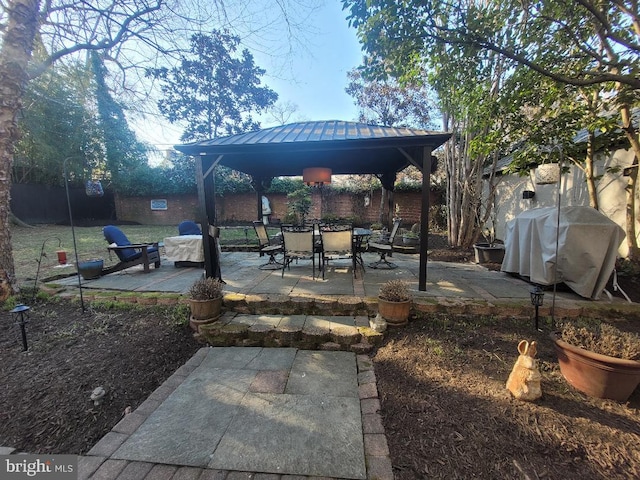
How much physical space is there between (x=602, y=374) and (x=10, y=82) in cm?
683

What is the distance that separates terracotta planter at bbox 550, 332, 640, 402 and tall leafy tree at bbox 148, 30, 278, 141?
52.3 feet

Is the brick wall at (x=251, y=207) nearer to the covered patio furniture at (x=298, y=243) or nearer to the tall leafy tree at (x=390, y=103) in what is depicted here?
the tall leafy tree at (x=390, y=103)

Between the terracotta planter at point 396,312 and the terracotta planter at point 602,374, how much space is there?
131cm

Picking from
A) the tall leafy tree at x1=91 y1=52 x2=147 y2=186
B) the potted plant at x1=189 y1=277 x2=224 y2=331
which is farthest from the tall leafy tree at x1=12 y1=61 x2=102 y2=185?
the potted plant at x1=189 y1=277 x2=224 y2=331

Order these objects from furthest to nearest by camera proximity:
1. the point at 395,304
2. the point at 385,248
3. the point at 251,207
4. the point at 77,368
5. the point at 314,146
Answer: the point at 251,207 → the point at 385,248 → the point at 314,146 → the point at 395,304 → the point at 77,368

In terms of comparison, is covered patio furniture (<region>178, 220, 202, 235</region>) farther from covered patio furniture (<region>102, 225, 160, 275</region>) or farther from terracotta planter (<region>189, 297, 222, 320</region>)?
terracotta planter (<region>189, 297, 222, 320</region>)

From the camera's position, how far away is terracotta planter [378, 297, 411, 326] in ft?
9.55

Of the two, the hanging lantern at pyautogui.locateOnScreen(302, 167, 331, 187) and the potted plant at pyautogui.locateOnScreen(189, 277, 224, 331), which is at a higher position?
the hanging lantern at pyautogui.locateOnScreen(302, 167, 331, 187)

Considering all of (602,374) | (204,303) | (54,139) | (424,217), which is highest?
(54,139)

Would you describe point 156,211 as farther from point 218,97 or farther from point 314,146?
point 314,146

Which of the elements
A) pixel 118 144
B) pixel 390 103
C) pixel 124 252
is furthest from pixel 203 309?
pixel 118 144

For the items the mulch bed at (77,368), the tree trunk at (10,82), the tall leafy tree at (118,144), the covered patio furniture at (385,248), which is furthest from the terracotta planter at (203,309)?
the tall leafy tree at (118,144)

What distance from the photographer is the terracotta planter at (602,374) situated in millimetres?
1838
